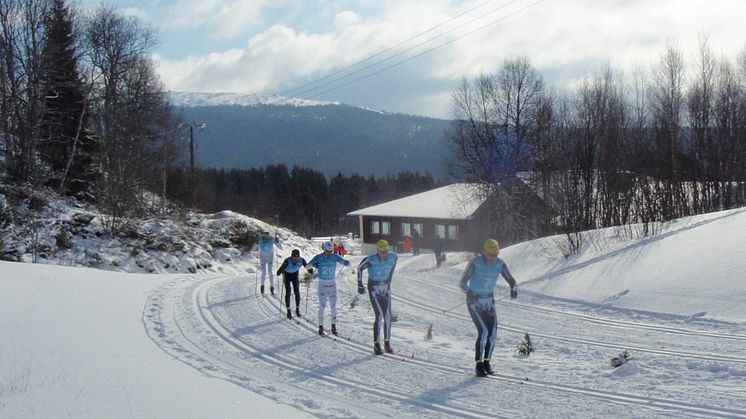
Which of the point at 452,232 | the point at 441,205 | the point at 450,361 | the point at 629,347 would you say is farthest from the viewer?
the point at 441,205

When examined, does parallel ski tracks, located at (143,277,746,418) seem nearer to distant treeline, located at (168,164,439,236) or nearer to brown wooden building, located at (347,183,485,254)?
brown wooden building, located at (347,183,485,254)

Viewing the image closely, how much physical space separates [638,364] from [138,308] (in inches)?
419

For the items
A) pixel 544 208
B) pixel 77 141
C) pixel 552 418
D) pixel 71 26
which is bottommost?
pixel 552 418

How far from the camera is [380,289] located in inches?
408

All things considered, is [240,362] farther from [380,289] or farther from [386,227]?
[386,227]

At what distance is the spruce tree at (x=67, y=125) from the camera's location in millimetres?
30020

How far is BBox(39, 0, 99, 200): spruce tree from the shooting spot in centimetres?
3002

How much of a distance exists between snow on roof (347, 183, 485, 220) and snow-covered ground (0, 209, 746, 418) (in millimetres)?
19253

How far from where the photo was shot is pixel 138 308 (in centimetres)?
1362

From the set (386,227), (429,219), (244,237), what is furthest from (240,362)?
(386,227)

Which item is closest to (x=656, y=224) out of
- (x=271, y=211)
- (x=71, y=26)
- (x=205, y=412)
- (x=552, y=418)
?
(x=552, y=418)

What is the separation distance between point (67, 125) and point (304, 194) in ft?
226

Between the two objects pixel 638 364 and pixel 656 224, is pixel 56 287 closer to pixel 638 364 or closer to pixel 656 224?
pixel 638 364

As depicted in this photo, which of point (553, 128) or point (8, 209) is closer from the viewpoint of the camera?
point (8, 209)
